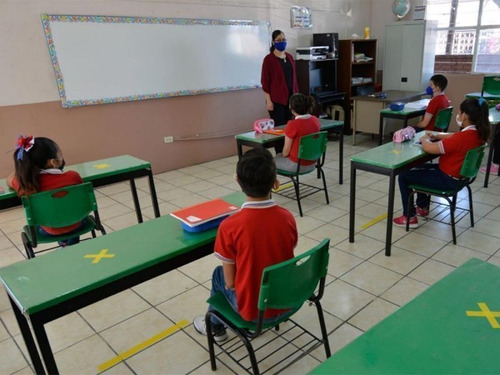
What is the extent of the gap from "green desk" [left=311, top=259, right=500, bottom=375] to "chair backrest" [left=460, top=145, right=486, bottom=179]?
171cm

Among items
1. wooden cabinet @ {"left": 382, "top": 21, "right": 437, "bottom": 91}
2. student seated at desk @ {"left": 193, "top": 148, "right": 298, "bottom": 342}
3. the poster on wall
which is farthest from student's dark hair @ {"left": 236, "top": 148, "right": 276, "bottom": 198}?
wooden cabinet @ {"left": 382, "top": 21, "right": 437, "bottom": 91}

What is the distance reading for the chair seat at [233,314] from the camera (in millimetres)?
1553

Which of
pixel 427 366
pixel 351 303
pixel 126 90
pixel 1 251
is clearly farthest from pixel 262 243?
pixel 126 90

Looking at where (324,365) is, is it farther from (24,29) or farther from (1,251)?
(24,29)

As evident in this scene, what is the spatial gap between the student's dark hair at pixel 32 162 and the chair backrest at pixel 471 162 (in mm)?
2755

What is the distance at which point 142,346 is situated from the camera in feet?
6.81

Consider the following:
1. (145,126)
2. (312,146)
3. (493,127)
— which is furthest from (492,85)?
(145,126)

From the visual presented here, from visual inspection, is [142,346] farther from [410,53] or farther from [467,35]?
[467,35]

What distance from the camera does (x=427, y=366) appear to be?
972 millimetres

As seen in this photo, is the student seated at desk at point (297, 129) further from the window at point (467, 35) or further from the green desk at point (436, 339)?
the window at point (467, 35)

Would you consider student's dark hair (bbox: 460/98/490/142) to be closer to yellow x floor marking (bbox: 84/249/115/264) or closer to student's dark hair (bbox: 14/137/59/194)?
yellow x floor marking (bbox: 84/249/115/264)

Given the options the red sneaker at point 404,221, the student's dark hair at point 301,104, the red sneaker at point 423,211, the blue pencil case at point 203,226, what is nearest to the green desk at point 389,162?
the red sneaker at point 404,221

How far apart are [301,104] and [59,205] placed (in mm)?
2145

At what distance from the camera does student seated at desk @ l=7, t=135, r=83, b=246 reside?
88.6 inches
